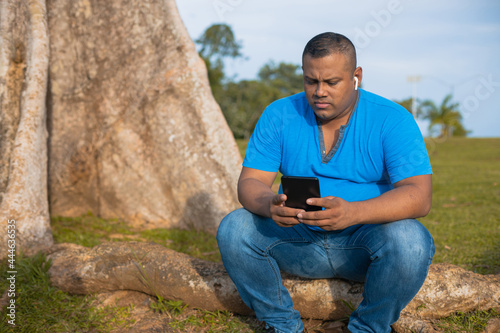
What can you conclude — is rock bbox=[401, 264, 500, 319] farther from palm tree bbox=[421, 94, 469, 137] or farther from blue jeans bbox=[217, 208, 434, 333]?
palm tree bbox=[421, 94, 469, 137]

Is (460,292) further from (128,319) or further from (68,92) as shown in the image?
(68,92)

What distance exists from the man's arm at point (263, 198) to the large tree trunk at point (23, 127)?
2.24 metres

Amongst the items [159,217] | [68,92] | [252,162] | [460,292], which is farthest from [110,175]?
[460,292]

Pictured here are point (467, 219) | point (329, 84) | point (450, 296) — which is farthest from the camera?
point (467, 219)

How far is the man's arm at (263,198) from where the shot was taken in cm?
230

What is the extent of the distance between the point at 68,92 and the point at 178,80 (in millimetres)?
1397

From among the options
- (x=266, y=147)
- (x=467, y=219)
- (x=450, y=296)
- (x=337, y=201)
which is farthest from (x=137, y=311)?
(x=467, y=219)

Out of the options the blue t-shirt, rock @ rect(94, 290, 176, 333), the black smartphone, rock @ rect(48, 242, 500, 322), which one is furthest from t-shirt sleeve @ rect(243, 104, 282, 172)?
rock @ rect(94, 290, 176, 333)

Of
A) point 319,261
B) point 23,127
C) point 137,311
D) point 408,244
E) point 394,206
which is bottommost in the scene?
point 137,311

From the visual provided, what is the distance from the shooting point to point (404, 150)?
249 centimetres

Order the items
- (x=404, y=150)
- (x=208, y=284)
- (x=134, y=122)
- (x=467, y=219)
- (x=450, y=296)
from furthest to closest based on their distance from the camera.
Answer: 1. (x=467, y=219)
2. (x=134, y=122)
3. (x=208, y=284)
4. (x=450, y=296)
5. (x=404, y=150)

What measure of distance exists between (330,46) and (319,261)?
4.05 ft

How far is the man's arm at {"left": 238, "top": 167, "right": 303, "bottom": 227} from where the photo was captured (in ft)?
7.55

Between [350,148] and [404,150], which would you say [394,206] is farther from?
[350,148]
